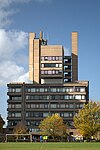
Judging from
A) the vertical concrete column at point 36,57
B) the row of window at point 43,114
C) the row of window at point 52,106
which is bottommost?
the row of window at point 43,114

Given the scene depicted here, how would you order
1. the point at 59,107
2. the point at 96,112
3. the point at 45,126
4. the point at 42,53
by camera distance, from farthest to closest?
the point at 42,53
the point at 59,107
the point at 45,126
the point at 96,112

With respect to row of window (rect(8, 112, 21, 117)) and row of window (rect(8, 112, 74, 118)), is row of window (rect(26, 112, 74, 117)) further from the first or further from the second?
row of window (rect(8, 112, 21, 117))

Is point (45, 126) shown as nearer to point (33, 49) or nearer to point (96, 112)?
point (96, 112)

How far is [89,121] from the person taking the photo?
115 m

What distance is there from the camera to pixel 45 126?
443 feet

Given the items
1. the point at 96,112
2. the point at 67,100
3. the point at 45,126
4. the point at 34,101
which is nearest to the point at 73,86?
the point at 67,100

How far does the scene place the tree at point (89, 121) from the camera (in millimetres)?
114312

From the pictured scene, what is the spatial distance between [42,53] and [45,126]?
53341 mm

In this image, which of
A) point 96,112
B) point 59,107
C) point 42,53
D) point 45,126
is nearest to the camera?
point 96,112

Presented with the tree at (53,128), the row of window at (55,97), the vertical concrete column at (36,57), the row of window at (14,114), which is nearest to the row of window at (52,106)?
the row of window at (55,97)

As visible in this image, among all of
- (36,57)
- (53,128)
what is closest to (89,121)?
(53,128)

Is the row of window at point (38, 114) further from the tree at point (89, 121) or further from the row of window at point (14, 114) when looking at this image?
the tree at point (89, 121)

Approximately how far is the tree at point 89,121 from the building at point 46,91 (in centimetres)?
4985

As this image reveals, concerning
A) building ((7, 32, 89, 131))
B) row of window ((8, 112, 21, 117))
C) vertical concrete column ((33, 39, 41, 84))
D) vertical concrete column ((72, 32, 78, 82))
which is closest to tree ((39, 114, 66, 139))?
building ((7, 32, 89, 131))
